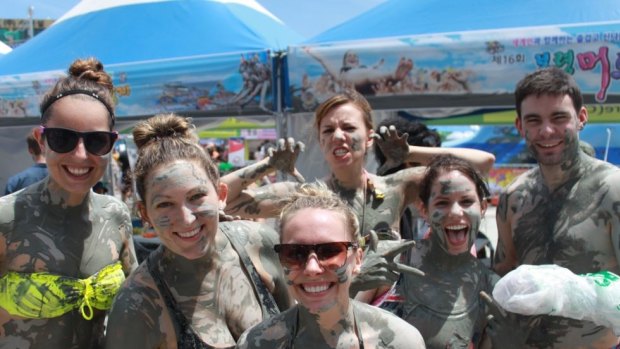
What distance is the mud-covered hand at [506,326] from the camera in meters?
2.04

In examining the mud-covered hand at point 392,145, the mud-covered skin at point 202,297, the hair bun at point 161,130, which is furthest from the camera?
the mud-covered hand at point 392,145

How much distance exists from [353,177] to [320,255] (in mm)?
1169

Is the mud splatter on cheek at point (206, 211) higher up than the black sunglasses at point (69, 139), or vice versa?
the black sunglasses at point (69, 139)

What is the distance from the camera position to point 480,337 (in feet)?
7.11

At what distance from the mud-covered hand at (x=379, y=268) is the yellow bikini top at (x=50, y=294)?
0.95 m

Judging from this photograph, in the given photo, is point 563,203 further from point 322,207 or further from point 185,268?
point 185,268

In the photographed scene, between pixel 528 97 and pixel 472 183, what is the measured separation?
0.43 metres

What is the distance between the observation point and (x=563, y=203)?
2330mm

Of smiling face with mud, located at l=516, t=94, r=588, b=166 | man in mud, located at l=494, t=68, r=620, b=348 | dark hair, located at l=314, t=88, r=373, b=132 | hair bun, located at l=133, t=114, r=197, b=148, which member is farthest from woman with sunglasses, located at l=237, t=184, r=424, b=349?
dark hair, located at l=314, t=88, r=373, b=132

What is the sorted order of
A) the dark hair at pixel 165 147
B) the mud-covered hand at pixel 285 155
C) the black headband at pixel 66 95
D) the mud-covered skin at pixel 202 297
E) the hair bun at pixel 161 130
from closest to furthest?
the mud-covered skin at pixel 202 297 < the dark hair at pixel 165 147 < the hair bun at pixel 161 130 < the black headband at pixel 66 95 < the mud-covered hand at pixel 285 155

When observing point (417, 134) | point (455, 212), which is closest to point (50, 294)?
point (455, 212)

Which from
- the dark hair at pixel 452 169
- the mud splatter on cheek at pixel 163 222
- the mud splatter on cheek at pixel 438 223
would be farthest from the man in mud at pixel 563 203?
the mud splatter on cheek at pixel 163 222

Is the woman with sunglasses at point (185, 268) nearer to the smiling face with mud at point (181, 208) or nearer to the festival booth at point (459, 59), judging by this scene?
the smiling face with mud at point (181, 208)

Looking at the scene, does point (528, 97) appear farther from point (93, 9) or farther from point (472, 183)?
point (93, 9)
